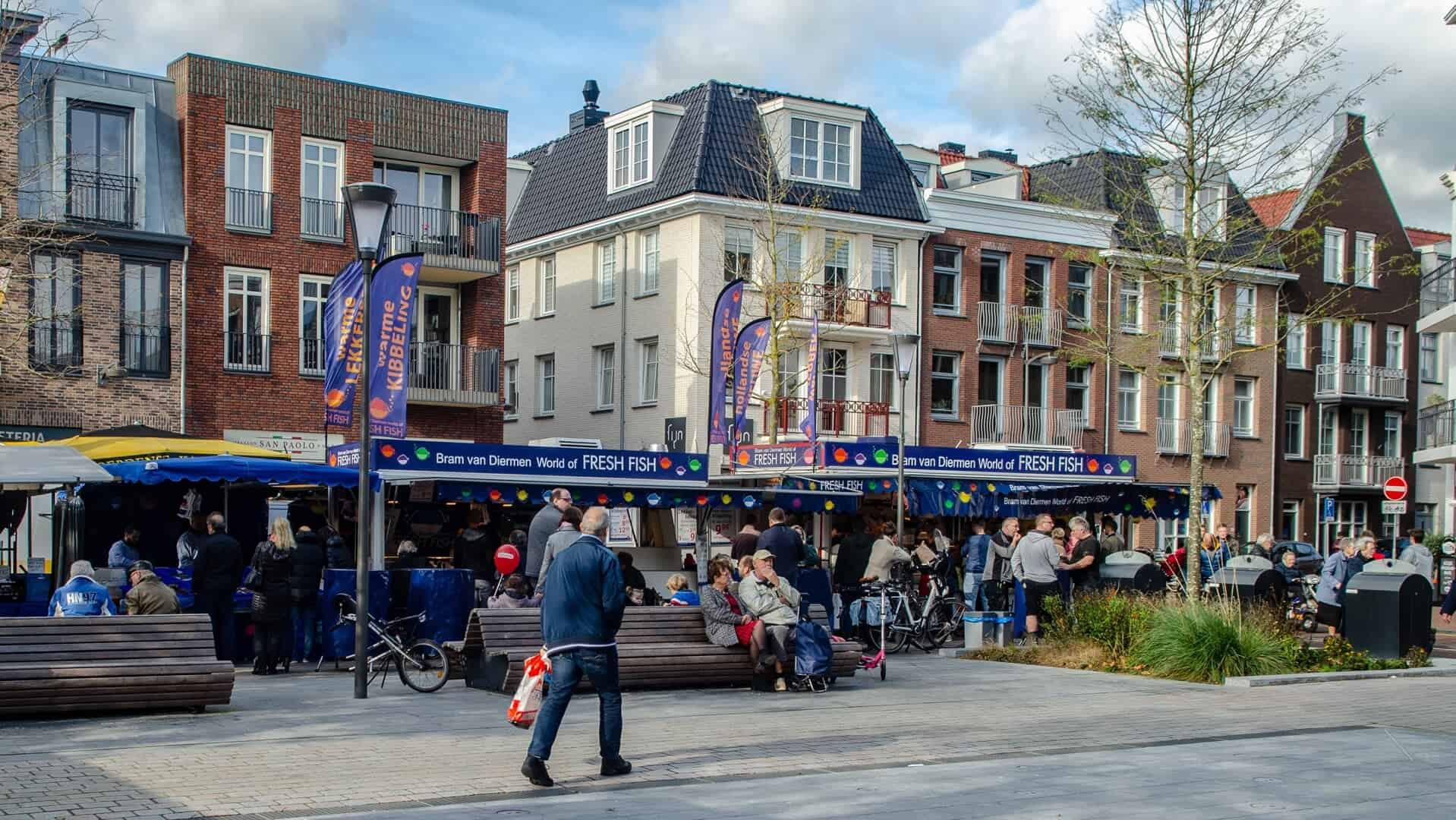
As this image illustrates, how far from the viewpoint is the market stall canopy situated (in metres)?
17.0

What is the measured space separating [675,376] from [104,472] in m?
21.2

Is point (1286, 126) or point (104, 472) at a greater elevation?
point (1286, 126)

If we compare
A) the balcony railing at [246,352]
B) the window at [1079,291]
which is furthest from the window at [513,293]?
the window at [1079,291]

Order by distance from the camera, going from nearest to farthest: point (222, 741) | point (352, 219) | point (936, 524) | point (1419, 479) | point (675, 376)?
point (222, 741) < point (352, 219) < point (936, 524) < point (675, 376) < point (1419, 479)

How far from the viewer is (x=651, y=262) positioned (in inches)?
1540

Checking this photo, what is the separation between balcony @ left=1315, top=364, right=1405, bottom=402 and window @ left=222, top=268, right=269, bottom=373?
104 feet

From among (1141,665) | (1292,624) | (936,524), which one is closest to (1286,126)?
(1292,624)

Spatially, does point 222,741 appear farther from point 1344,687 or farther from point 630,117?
point 630,117

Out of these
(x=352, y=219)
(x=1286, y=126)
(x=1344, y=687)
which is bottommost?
(x=1344, y=687)

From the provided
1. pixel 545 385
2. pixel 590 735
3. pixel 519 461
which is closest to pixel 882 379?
pixel 545 385

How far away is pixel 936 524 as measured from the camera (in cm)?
3209

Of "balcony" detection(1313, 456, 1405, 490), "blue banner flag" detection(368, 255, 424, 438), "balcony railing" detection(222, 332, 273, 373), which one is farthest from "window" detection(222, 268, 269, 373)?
"balcony" detection(1313, 456, 1405, 490)

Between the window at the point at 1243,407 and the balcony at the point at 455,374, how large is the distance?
23.6 metres

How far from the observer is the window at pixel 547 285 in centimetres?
4278
